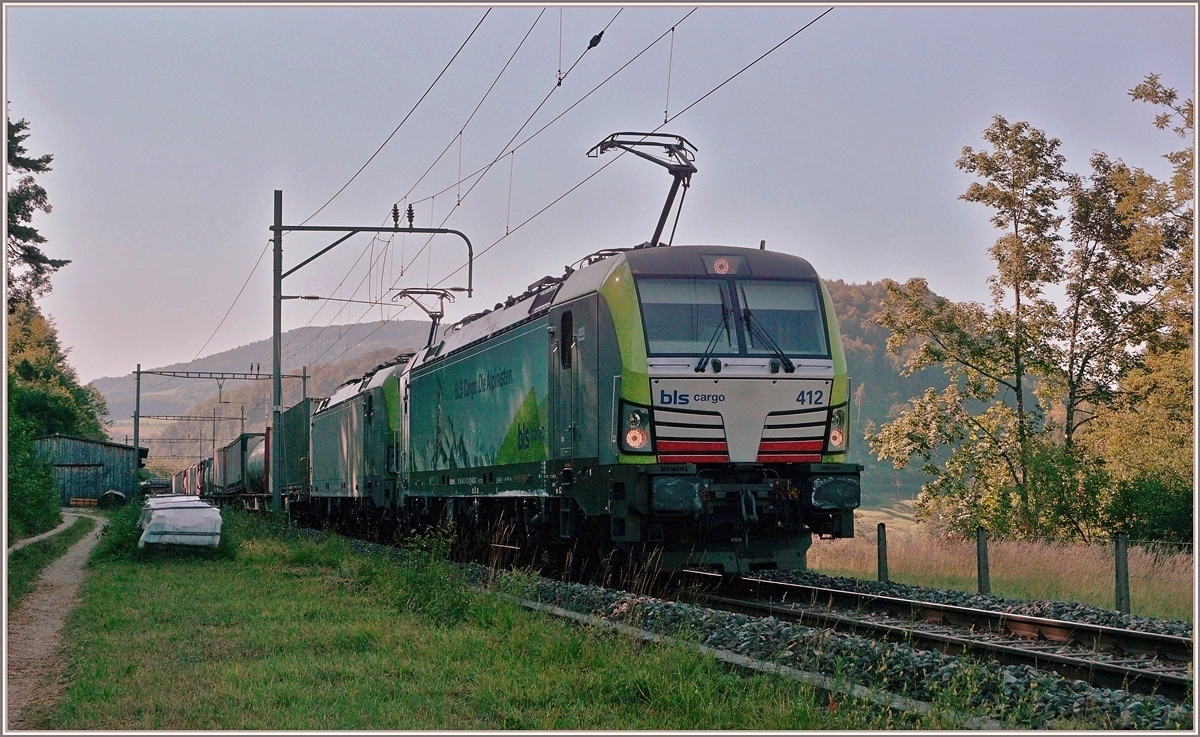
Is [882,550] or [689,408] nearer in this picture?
[689,408]

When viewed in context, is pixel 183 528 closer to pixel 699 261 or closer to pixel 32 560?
pixel 32 560

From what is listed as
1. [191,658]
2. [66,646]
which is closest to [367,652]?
[191,658]

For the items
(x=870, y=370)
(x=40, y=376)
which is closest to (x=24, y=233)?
(x=40, y=376)

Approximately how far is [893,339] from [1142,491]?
741 cm

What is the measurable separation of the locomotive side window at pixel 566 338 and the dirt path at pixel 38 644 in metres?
6.17

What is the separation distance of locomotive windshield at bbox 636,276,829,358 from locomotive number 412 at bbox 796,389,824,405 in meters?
0.41

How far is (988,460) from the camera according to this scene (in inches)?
1200

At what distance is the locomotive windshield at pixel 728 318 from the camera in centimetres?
1255

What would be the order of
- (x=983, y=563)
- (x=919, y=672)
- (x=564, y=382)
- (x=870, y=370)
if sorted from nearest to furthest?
(x=919, y=672) < (x=564, y=382) < (x=983, y=563) < (x=870, y=370)

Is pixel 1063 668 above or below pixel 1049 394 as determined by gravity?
below

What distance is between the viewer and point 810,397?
1281cm

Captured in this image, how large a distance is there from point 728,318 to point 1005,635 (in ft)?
14.2

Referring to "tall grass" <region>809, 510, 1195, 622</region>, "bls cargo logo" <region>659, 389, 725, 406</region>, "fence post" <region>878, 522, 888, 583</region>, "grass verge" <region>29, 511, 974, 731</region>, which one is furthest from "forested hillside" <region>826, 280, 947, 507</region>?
"grass verge" <region>29, 511, 974, 731</region>

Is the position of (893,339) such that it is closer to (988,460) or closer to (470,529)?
(988,460)
